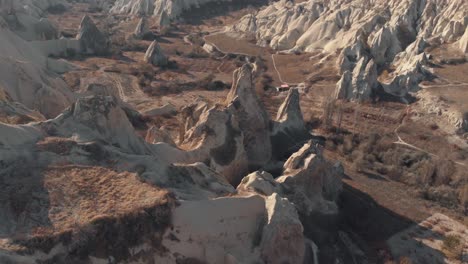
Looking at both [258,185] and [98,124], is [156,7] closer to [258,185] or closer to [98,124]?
[98,124]

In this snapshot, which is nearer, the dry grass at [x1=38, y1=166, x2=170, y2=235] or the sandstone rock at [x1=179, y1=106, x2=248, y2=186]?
the dry grass at [x1=38, y1=166, x2=170, y2=235]

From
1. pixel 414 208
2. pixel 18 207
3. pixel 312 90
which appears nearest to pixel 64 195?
pixel 18 207

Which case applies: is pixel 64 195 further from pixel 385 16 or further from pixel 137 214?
pixel 385 16

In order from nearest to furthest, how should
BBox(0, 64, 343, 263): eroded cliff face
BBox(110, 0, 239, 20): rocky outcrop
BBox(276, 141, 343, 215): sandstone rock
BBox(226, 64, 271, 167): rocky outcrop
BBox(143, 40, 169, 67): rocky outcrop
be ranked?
BBox(0, 64, 343, 263): eroded cliff face → BBox(276, 141, 343, 215): sandstone rock → BBox(226, 64, 271, 167): rocky outcrop → BBox(143, 40, 169, 67): rocky outcrop → BBox(110, 0, 239, 20): rocky outcrop

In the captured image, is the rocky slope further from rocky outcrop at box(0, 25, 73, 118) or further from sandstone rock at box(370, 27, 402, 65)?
rocky outcrop at box(0, 25, 73, 118)

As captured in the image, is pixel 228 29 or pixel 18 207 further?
pixel 228 29

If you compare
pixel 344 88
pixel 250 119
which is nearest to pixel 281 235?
pixel 250 119

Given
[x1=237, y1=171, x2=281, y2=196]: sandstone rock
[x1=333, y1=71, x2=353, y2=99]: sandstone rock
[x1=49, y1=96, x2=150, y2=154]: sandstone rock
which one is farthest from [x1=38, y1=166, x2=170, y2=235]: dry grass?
[x1=333, y1=71, x2=353, y2=99]: sandstone rock
